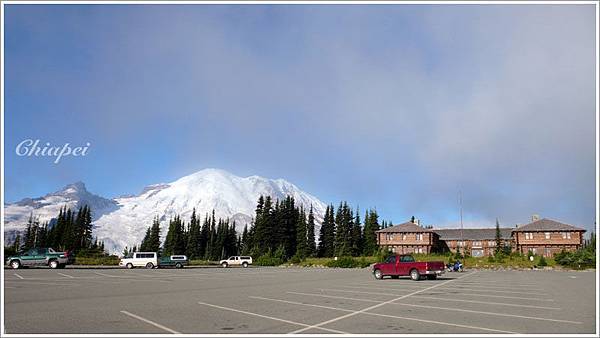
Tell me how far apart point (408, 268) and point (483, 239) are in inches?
3265

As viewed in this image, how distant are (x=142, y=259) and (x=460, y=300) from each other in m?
44.2

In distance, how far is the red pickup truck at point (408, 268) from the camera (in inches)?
1082

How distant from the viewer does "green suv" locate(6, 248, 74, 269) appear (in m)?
37.5

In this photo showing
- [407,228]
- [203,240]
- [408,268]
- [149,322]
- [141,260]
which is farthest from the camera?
[203,240]

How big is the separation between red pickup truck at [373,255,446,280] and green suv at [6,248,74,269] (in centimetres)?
2750

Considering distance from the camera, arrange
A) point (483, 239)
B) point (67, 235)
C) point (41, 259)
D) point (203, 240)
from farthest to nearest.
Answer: point (203, 240) < point (483, 239) < point (67, 235) < point (41, 259)

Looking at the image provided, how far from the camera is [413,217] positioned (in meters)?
107

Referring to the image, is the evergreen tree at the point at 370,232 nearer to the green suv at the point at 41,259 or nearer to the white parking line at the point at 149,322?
the green suv at the point at 41,259

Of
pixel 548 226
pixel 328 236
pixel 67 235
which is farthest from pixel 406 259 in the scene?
pixel 67 235

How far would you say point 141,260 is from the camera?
51.3 meters

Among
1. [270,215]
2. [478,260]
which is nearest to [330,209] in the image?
[270,215]

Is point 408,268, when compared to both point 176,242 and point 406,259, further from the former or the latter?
point 176,242

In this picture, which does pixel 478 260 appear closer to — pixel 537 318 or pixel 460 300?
pixel 460 300

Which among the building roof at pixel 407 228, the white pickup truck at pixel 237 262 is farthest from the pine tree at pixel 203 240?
the building roof at pixel 407 228
